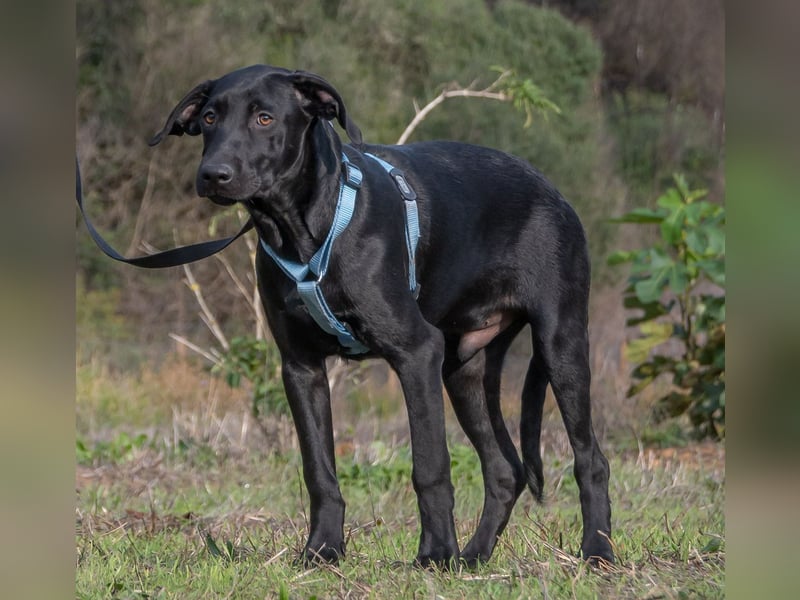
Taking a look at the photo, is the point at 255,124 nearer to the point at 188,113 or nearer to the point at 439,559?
the point at 188,113

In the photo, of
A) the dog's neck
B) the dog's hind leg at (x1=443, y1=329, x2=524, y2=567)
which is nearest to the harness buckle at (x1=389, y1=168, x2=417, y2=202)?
the dog's neck

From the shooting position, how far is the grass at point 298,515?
3643 mm

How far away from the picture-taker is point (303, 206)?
414 cm

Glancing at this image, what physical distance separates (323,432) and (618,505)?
8.02 ft

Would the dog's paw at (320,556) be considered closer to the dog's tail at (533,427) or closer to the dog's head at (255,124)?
the dog's tail at (533,427)

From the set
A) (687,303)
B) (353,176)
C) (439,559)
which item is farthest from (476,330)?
(687,303)

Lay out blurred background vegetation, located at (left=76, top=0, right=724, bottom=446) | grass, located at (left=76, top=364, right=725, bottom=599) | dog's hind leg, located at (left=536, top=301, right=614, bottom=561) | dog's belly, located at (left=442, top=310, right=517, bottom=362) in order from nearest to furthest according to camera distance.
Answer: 1. grass, located at (left=76, top=364, right=725, bottom=599)
2. dog's hind leg, located at (left=536, top=301, right=614, bottom=561)
3. dog's belly, located at (left=442, top=310, right=517, bottom=362)
4. blurred background vegetation, located at (left=76, top=0, right=724, bottom=446)

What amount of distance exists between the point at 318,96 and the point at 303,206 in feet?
1.35

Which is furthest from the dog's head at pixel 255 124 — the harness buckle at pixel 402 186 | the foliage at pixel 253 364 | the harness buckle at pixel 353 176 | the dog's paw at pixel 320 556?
the foliage at pixel 253 364

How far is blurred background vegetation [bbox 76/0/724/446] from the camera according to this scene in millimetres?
12789

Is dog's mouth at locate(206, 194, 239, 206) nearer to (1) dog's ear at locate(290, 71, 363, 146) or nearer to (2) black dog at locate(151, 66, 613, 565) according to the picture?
(2) black dog at locate(151, 66, 613, 565)

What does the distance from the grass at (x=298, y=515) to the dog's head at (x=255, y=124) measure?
1317mm

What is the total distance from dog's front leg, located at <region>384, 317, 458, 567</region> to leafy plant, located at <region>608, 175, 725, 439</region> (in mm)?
4431
